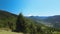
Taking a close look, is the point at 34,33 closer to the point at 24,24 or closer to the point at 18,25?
the point at 24,24

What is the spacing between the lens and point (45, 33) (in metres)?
29.5

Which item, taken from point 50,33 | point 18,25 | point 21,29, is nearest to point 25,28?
point 21,29

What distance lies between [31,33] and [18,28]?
10.2m

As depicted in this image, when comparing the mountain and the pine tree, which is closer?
the pine tree

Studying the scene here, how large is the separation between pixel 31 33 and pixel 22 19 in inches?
406

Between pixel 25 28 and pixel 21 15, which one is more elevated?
pixel 21 15

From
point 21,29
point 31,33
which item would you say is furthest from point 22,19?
point 31,33

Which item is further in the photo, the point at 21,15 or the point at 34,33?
the point at 21,15

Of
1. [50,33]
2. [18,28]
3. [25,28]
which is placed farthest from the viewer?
[18,28]

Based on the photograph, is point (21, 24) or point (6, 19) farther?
point (6, 19)

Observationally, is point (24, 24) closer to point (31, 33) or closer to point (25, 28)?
point (25, 28)

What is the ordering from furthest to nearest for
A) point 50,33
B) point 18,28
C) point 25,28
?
point 18,28 < point 25,28 < point 50,33

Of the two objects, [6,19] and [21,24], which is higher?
[6,19]

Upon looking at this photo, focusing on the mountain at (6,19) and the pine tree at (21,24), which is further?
the mountain at (6,19)
